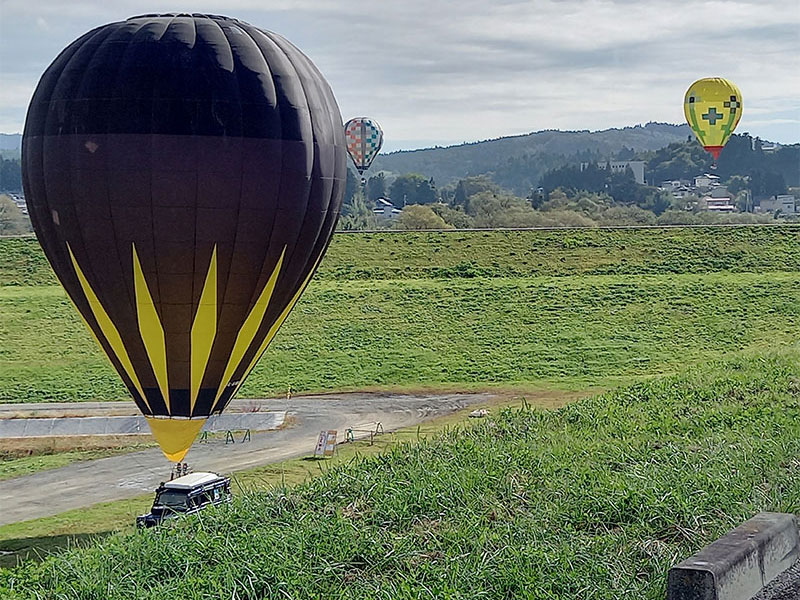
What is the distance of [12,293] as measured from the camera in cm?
3853

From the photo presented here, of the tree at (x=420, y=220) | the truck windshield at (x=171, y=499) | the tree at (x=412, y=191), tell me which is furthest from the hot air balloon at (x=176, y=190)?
the tree at (x=412, y=191)

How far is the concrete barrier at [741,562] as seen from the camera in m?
6.59

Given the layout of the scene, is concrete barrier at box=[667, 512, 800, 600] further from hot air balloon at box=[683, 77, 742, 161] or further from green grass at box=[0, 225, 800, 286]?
hot air balloon at box=[683, 77, 742, 161]

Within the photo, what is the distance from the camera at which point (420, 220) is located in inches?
2586

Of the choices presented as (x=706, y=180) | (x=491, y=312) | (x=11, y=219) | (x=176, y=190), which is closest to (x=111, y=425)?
(x=176, y=190)

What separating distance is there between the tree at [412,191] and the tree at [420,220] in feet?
245

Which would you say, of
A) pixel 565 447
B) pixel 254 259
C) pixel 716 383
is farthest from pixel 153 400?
pixel 716 383

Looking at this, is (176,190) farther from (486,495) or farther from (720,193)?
(720,193)

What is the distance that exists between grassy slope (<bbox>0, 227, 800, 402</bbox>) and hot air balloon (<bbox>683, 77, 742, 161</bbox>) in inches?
261

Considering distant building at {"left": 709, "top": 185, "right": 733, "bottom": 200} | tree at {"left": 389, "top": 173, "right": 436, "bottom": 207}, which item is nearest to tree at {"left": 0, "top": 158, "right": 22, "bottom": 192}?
tree at {"left": 389, "top": 173, "right": 436, "bottom": 207}

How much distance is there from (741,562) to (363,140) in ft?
163

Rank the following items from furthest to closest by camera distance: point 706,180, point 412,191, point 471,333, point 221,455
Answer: point 706,180 < point 412,191 < point 471,333 < point 221,455

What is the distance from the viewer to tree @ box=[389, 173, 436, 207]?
5758 inches

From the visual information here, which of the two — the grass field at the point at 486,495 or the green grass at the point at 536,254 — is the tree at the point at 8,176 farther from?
the grass field at the point at 486,495
